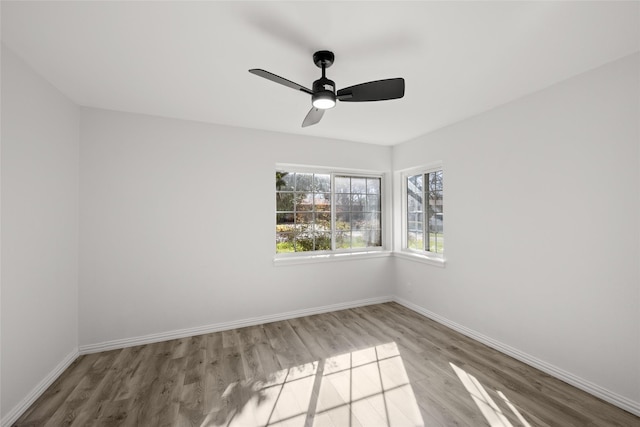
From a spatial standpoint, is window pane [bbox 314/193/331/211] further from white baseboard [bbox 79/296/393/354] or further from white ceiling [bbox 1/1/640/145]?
white ceiling [bbox 1/1/640/145]

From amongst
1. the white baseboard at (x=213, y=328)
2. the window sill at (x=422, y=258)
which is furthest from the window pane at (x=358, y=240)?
the white baseboard at (x=213, y=328)

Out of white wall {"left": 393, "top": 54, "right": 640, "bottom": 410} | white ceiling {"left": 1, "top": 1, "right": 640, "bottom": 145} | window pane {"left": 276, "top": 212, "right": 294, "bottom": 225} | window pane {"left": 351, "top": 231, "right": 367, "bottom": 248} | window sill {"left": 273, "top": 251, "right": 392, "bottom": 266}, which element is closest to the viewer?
white ceiling {"left": 1, "top": 1, "right": 640, "bottom": 145}

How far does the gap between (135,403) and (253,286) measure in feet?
5.23

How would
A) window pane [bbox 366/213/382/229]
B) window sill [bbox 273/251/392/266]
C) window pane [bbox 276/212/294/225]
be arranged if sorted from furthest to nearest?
1. window pane [bbox 366/213/382/229]
2. window pane [bbox 276/212/294/225]
3. window sill [bbox 273/251/392/266]

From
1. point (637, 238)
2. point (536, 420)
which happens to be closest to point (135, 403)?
point (536, 420)

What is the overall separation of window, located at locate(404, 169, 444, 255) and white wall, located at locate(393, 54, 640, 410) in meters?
0.38

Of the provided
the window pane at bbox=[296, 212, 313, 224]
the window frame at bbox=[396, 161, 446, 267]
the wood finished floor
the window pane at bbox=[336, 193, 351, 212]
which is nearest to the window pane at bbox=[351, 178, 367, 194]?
the window pane at bbox=[336, 193, 351, 212]

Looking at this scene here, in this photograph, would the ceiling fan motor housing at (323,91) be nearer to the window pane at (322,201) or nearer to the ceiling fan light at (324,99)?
the ceiling fan light at (324,99)

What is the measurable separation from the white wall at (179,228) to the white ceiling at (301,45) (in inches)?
20.7

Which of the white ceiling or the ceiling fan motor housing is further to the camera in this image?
the ceiling fan motor housing

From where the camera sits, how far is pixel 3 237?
181cm

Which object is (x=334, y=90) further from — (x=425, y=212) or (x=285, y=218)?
(x=425, y=212)

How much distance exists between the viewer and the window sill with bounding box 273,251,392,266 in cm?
364

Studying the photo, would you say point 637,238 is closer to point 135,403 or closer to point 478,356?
point 478,356
